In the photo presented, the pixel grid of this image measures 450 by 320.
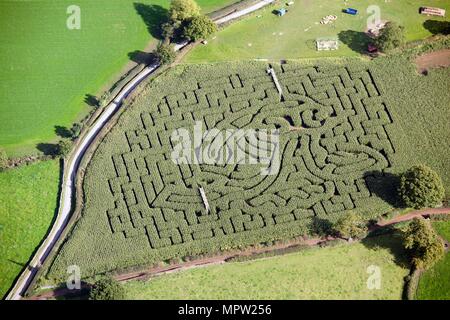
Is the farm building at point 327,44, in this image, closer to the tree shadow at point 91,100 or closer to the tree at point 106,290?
the tree shadow at point 91,100

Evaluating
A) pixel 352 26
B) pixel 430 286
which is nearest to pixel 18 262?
pixel 430 286

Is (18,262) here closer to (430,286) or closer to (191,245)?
(191,245)

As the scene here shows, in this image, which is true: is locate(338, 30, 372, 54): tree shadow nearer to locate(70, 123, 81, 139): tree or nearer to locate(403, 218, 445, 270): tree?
locate(403, 218, 445, 270): tree

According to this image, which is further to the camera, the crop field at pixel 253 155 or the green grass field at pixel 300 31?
the green grass field at pixel 300 31

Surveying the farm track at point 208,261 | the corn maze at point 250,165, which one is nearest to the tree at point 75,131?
the corn maze at point 250,165

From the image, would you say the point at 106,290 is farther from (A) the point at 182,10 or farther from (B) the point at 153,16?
(B) the point at 153,16

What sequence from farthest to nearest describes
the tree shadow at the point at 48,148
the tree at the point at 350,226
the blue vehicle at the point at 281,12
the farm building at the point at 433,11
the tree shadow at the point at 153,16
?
the blue vehicle at the point at 281,12 < the tree shadow at the point at 153,16 < the farm building at the point at 433,11 < the tree shadow at the point at 48,148 < the tree at the point at 350,226
